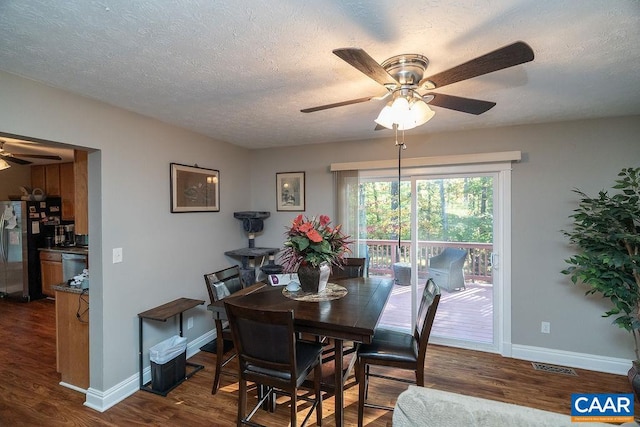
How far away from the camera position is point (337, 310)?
1.98 meters

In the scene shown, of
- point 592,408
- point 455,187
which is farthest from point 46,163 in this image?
point 592,408

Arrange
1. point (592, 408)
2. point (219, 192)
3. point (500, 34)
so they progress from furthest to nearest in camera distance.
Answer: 1. point (219, 192)
2. point (500, 34)
3. point (592, 408)

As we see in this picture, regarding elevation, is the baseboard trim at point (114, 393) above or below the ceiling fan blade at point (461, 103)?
below

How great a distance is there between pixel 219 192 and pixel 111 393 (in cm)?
217

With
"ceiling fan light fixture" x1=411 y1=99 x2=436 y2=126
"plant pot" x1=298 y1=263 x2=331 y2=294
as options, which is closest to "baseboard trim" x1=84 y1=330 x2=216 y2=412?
"plant pot" x1=298 y1=263 x2=331 y2=294

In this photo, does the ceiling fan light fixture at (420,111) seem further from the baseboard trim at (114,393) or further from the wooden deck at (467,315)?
the baseboard trim at (114,393)

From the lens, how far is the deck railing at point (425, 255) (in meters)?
3.22

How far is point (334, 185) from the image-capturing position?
3672 mm

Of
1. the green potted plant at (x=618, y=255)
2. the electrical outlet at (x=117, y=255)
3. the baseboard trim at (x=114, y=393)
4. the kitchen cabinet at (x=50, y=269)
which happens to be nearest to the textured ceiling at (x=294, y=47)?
the green potted plant at (x=618, y=255)

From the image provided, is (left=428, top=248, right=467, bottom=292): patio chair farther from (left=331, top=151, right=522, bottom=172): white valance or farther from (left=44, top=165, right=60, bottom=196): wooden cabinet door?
(left=44, top=165, right=60, bottom=196): wooden cabinet door

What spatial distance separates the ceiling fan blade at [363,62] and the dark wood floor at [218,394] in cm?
220

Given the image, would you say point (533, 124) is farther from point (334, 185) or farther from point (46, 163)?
point (46, 163)

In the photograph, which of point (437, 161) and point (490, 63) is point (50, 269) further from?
point (490, 63)

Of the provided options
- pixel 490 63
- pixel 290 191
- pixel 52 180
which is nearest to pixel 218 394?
pixel 290 191
